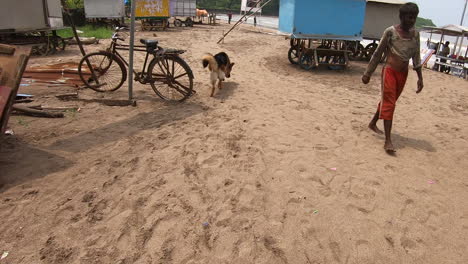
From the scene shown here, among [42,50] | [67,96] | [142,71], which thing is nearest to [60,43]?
[42,50]

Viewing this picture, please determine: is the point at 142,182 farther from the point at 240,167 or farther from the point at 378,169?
the point at 378,169

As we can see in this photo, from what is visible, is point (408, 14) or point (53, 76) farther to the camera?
point (53, 76)

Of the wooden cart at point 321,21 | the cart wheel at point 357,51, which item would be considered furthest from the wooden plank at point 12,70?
the cart wheel at point 357,51

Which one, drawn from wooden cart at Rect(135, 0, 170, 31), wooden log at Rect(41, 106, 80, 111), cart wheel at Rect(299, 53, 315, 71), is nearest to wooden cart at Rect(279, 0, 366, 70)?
cart wheel at Rect(299, 53, 315, 71)

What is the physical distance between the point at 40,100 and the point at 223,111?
3332 millimetres

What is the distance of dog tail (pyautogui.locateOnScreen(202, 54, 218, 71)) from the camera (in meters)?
6.21

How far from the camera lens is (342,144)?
439 cm

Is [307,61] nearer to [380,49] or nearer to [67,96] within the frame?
[380,49]

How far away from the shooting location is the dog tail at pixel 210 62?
6.21 meters

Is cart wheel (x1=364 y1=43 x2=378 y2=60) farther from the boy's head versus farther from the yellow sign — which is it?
the yellow sign

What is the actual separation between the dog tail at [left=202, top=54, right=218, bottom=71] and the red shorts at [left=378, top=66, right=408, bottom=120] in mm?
3291

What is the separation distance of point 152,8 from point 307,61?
49.6ft

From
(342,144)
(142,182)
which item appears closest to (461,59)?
(342,144)

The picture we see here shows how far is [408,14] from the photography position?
3830 millimetres
